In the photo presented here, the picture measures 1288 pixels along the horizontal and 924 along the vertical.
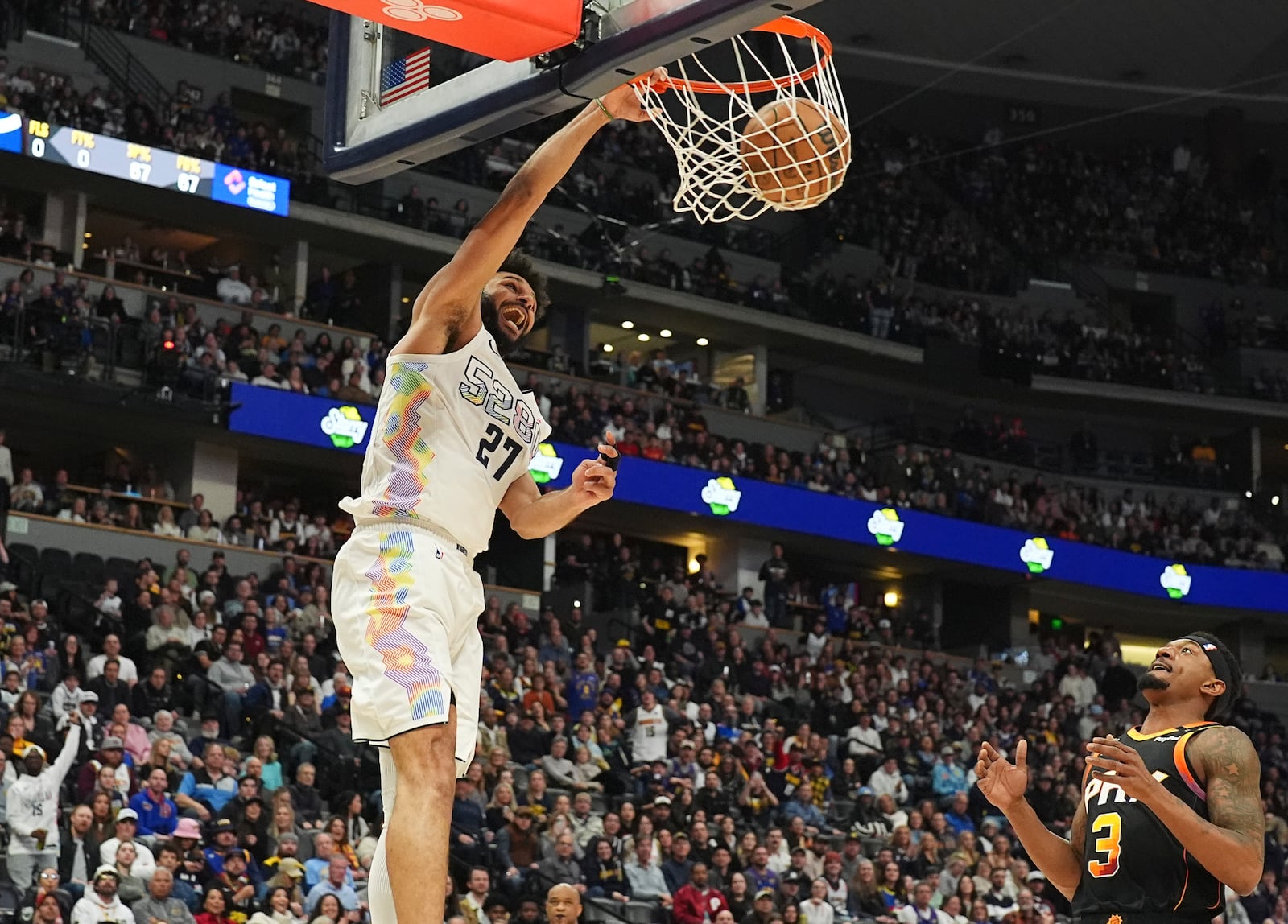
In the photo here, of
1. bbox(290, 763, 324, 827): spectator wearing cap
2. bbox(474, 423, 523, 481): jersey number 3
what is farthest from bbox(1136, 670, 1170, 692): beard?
bbox(290, 763, 324, 827): spectator wearing cap

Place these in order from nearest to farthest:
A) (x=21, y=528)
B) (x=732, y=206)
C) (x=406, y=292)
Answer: (x=732, y=206) → (x=21, y=528) → (x=406, y=292)

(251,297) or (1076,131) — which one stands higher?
(1076,131)

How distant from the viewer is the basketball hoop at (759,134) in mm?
5434

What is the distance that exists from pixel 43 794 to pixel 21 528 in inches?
356

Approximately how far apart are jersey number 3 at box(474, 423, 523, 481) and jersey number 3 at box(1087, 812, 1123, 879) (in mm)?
2136

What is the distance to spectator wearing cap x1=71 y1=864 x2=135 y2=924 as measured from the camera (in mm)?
10484

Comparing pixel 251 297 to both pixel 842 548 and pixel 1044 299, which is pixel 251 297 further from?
pixel 1044 299

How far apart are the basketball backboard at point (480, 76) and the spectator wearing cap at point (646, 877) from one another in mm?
10450

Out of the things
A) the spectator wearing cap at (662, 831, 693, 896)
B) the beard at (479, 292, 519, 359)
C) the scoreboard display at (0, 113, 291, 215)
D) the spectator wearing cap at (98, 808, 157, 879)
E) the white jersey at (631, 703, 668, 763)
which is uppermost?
the scoreboard display at (0, 113, 291, 215)

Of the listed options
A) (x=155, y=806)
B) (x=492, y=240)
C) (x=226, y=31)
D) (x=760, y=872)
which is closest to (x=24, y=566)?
(x=155, y=806)

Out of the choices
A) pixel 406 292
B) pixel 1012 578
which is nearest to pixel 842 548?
pixel 1012 578

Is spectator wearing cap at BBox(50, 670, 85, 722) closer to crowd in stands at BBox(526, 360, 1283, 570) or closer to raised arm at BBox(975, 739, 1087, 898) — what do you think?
raised arm at BBox(975, 739, 1087, 898)

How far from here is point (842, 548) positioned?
30906 millimetres

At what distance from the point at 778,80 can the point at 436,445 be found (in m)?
2.02
